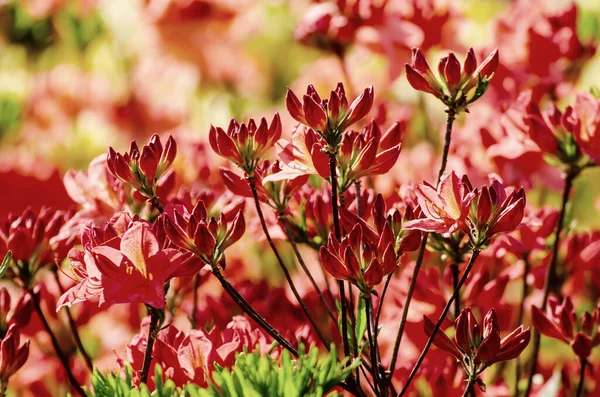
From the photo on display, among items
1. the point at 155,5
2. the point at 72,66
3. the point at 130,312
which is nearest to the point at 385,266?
the point at 130,312

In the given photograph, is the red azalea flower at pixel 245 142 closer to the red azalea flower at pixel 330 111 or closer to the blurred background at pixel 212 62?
the red azalea flower at pixel 330 111

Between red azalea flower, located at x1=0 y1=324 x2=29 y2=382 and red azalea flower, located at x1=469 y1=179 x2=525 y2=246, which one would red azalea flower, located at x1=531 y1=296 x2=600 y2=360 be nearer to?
red azalea flower, located at x1=469 y1=179 x2=525 y2=246

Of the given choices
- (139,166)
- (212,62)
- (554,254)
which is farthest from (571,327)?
(212,62)

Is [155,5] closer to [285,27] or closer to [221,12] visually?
[221,12]

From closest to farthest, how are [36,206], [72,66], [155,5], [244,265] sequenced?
[244,265], [36,206], [155,5], [72,66]

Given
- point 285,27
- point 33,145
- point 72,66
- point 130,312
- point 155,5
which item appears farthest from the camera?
point 285,27

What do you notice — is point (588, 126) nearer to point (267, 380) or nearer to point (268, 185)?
point (268, 185)

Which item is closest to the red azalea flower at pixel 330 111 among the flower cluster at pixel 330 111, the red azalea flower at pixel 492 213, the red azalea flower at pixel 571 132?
the flower cluster at pixel 330 111
